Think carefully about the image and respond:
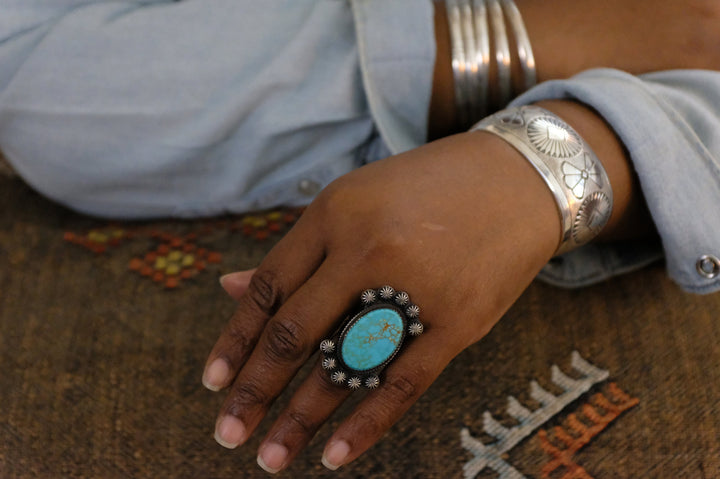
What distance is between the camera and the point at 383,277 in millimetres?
552

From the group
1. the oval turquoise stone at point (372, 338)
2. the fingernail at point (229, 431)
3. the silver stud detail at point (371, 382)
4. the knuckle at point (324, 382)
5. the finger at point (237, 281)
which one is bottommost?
the fingernail at point (229, 431)

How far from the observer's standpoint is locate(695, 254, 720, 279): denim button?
0.66 meters

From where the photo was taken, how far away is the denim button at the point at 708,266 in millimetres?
664

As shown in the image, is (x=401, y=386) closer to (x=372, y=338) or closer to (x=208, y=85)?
(x=372, y=338)

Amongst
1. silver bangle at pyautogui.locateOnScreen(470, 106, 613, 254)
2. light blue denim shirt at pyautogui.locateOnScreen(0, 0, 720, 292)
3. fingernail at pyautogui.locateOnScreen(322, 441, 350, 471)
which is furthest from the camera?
light blue denim shirt at pyautogui.locateOnScreen(0, 0, 720, 292)

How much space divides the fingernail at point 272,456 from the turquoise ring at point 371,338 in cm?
7

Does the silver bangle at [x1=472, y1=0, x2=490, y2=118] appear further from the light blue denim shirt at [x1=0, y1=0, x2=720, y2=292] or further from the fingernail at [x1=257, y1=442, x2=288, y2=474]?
the fingernail at [x1=257, y1=442, x2=288, y2=474]

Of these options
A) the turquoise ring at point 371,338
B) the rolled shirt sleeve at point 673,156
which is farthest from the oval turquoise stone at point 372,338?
the rolled shirt sleeve at point 673,156

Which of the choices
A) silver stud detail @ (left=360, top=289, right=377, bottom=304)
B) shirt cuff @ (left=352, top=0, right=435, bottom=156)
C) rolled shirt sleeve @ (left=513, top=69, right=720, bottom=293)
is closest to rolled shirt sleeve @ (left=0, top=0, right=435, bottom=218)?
shirt cuff @ (left=352, top=0, right=435, bottom=156)

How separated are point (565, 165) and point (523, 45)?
0.26 metres

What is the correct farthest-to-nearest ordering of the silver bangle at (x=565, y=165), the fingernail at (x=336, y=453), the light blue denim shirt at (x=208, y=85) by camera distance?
the light blue denim shirt at (x=208, y=85), the silver bangle at (x=565, y=165), the fingernail at (x=336, y=453)

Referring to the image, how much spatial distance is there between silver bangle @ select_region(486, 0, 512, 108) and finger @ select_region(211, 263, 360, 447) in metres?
0.41

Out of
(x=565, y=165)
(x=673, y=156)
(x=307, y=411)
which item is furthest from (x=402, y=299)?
(x=673, y=156)

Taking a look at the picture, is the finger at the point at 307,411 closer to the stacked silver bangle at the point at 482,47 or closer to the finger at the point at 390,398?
the finger at the point at 390,398
